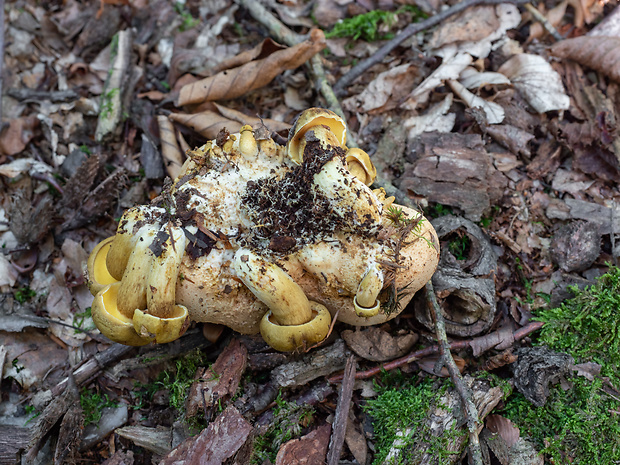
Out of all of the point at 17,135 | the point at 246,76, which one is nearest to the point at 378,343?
the point at 246,76

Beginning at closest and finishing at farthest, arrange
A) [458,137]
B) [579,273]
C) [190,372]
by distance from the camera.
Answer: [190,372]
[579,273]
[458,137]

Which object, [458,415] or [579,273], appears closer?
[458,415]

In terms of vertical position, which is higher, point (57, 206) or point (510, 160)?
point (57, 206)

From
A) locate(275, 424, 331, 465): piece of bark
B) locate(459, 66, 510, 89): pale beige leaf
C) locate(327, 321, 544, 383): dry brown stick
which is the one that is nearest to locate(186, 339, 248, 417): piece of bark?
locate(275, 424, 331, 465): piece of bark

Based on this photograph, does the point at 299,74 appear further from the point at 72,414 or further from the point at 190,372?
the point at 72,414

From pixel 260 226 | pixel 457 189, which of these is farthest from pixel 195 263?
pixel 457 189

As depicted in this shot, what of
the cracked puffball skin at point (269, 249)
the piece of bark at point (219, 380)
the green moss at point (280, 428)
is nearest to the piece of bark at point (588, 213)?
the cracked puffball skin at point (269, 249)
